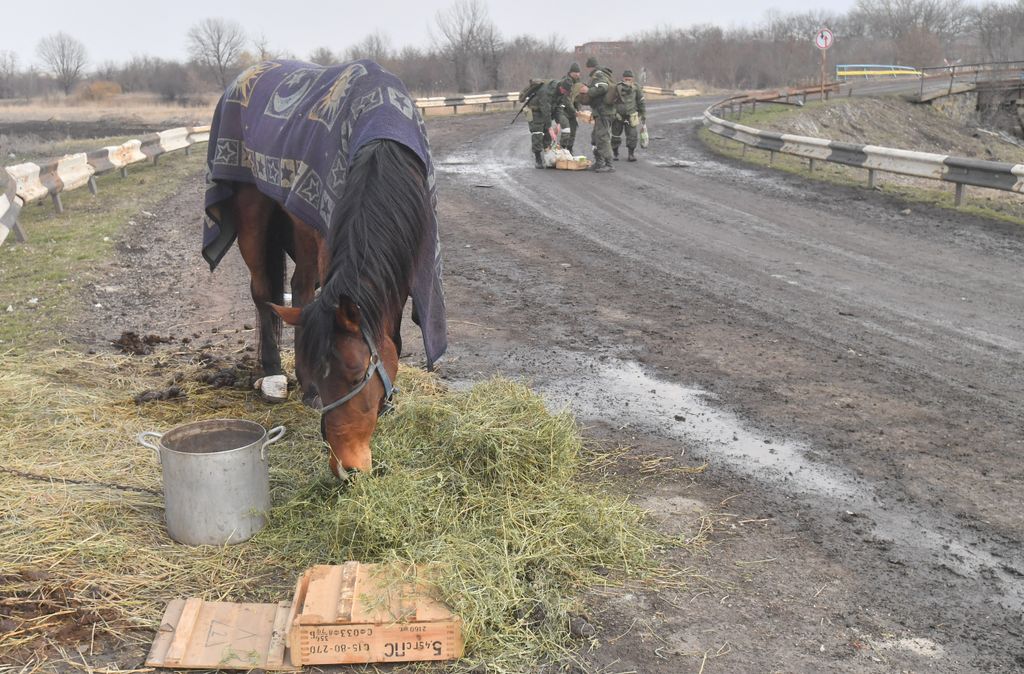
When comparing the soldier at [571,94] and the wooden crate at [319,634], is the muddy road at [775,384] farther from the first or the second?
the soldier at [571,94]

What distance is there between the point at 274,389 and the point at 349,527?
2.09 m

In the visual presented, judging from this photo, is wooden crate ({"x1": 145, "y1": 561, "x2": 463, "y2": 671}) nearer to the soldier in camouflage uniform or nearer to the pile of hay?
the pile of hay

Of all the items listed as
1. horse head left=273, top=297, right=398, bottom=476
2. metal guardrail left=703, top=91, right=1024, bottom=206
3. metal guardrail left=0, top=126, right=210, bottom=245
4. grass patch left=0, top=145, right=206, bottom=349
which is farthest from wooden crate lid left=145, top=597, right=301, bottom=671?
metal guardrail left=703, top=91, right=1024, bottom=206

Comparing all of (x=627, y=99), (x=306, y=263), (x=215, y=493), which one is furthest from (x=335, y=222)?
(x=627, y=99)

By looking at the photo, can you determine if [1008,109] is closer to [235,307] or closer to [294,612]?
[235,307]

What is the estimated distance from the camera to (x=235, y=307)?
7957mm

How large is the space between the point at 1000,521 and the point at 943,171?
9584 millimetres

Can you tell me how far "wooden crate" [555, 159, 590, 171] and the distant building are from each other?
148 ft

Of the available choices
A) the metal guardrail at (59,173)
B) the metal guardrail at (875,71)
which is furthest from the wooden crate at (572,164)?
the metal guardrail at (875,71)

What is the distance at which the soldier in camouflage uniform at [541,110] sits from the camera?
17031mm

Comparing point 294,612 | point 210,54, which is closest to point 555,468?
point 294,612

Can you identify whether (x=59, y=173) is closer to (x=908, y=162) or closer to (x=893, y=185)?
(x=908, y=162)

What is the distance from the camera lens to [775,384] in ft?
19.0

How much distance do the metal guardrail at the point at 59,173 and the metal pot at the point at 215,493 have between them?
717 centimetres
